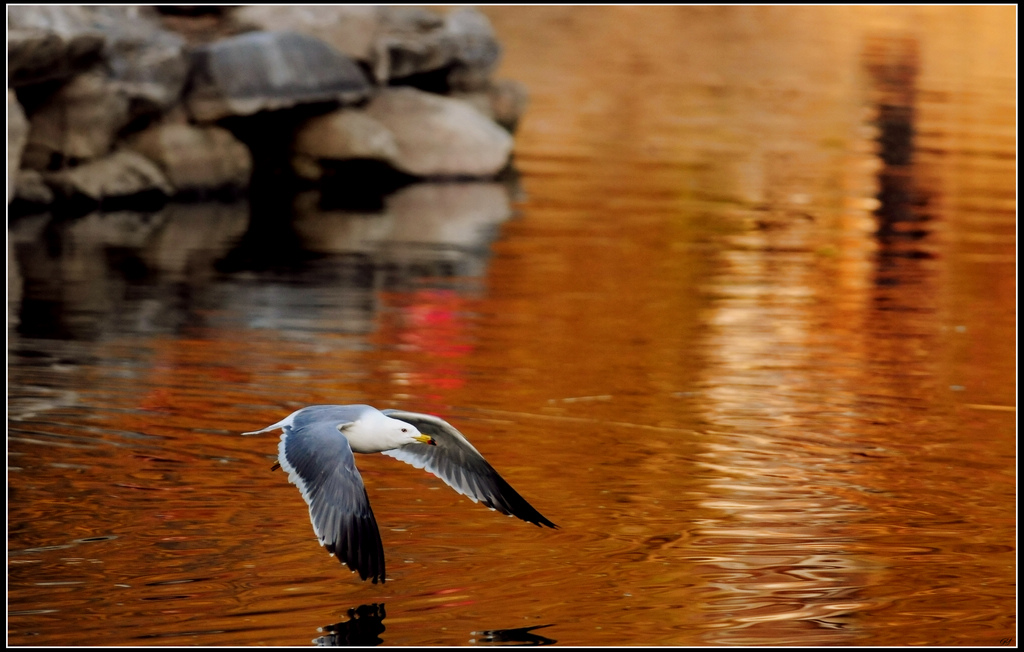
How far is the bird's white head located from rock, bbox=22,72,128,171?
10.8 m

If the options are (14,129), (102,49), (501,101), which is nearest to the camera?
(14,129)

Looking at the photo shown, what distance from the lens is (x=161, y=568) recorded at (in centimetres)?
621

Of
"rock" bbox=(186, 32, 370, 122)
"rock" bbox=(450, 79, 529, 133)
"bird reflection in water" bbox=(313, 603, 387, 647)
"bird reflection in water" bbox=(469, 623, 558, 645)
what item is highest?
"rock" bbox=(186, 32, 370, 122)

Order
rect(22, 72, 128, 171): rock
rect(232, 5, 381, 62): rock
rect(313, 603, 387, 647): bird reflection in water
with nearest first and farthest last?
rect(313, 603, 387, 647): bird reflection in water < rect(22, 72, 128, 171): rock < rect(232, 5, 381, 62): rock

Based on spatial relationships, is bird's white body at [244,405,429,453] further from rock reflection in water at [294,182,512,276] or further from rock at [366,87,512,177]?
rock at [366,87,512,177]

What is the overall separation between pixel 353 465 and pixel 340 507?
0.57 ft

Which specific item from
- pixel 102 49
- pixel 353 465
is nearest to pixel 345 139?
pixel 102 49

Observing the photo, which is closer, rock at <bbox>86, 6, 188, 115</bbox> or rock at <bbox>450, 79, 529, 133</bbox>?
rock at <bbox>86, 6, 188, 115</bbox>

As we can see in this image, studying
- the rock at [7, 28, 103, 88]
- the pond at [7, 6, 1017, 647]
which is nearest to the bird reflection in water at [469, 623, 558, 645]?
the pond at [7, 6, 1017, 647]

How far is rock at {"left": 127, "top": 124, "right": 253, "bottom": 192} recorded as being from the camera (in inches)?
673

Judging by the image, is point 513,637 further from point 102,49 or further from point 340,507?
point 102,49

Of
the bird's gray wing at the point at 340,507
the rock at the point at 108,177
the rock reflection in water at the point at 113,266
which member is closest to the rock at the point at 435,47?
the rock reflection in water at the point at 113,266

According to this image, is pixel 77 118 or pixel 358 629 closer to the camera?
pixel 358 629

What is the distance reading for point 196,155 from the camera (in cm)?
1766
